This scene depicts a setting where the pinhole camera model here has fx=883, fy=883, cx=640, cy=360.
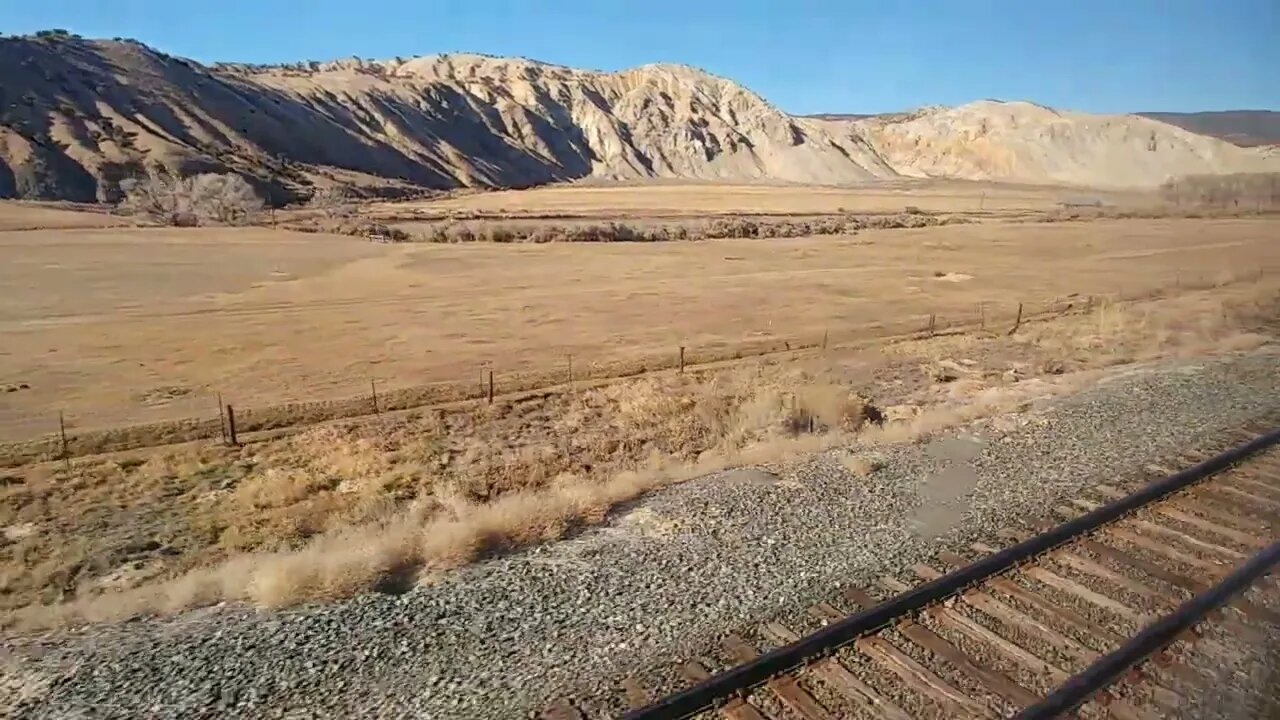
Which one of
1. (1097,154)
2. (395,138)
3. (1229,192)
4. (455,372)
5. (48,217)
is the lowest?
(455,372)

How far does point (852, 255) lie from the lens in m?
62.6

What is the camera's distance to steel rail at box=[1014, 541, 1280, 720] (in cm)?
641

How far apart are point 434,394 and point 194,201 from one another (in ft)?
237

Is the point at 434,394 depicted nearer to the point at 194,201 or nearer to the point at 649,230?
the point at 649,230

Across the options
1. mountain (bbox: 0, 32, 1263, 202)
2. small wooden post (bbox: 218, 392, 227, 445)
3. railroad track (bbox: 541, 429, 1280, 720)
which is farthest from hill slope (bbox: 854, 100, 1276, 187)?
railroad track (bbox: 541, 429, 1280, 720)

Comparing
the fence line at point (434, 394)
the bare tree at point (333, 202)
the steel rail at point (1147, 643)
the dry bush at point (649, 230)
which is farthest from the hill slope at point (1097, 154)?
the steel rail at point (1147, 643)

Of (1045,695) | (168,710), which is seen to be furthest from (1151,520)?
(168,710)

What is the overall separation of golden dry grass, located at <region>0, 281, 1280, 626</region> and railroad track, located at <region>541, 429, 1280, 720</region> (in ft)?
11.5

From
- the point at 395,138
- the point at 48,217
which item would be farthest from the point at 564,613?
the point at 395,138

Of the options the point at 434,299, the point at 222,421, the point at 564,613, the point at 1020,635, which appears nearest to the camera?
the point at 1020,635

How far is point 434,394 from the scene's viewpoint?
79.0 feet

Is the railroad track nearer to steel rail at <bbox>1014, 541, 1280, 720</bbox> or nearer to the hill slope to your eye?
steel rail at <bbox>1014, 541, 1280, 720</bbox>

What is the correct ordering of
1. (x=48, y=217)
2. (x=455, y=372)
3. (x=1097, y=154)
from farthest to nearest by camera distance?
1. (x=1097, y=154)
2. (x=48, y=217)
3. (x=455, y=372)

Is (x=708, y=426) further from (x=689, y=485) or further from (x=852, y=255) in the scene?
(x=852, y=255)
